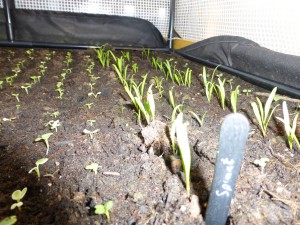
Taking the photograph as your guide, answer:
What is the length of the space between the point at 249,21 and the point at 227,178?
2.41 m

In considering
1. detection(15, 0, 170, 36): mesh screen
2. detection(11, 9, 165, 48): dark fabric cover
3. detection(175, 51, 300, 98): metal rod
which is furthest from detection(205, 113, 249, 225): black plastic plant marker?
detection(15, 0, 170, 36): mesh screen

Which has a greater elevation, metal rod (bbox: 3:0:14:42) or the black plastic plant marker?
the black plastic plant marker

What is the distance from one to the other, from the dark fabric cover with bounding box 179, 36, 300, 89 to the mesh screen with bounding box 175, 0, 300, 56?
222 mm

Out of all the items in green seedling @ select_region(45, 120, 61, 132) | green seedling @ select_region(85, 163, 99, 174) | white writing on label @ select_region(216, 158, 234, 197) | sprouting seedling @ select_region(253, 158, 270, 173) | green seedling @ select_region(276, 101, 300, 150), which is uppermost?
white writing on label @ select_region(216, 158, 234, 197)

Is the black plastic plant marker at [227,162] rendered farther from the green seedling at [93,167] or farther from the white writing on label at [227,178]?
the green seedling at [93,167]

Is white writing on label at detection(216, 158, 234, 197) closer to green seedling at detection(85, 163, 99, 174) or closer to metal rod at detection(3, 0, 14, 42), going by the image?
green seedling at detection(85, 163, 99, 174)

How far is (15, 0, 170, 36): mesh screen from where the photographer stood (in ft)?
10.8

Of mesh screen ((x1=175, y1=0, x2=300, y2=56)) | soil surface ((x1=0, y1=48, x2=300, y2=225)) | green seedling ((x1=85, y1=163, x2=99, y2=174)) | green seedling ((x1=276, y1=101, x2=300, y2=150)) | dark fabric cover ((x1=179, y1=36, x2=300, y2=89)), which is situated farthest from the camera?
mesh screen ((x1=175, y1=0, x2=300, y2=56))

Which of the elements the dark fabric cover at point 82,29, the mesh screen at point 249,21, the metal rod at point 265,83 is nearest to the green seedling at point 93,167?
the metal rod at point 265,83

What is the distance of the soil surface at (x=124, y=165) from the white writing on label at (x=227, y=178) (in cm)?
17

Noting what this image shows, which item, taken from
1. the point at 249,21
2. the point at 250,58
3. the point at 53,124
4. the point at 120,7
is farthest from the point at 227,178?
the point at 120,7

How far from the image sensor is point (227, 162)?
0.45m

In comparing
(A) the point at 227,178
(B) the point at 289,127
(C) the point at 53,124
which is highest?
(A) the point at 227,178

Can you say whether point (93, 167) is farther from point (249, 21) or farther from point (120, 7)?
point (120, 7)
